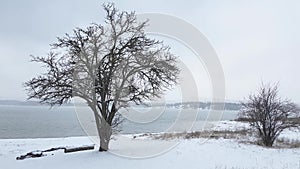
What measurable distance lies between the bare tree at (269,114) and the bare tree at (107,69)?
7.54m

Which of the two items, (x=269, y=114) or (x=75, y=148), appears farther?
(x=269, y=114)

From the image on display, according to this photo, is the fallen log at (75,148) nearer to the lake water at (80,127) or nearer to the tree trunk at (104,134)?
the tree trunk at (104,134)

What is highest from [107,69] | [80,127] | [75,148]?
[107,69]

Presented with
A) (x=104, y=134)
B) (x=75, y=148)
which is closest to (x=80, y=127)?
(x=75, y=148)

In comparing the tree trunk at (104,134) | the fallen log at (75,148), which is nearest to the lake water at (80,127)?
the fallen log at (75,148)

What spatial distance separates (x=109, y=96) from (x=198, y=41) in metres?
4.59

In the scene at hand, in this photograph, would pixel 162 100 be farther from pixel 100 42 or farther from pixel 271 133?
pixel 271 133

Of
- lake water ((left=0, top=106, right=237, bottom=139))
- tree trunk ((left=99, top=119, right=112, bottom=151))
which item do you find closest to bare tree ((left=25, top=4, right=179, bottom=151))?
tree trunk ((left=99, top=119, right=112, bottom=151))

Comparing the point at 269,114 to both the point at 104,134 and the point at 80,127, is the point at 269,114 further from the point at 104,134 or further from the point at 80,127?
the point at 80,127

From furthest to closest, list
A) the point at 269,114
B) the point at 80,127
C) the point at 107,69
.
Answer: the point at 80,127, the point at 269,114, the point at 107,69

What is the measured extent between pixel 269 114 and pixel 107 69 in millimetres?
10668

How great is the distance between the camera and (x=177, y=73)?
12203 millimetres

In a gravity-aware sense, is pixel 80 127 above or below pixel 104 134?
below

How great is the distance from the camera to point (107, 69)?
11664 millimetres
